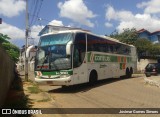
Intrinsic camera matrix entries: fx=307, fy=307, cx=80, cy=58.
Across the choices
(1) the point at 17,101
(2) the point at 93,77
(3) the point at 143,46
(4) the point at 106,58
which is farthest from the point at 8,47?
(1) the point at 17,101

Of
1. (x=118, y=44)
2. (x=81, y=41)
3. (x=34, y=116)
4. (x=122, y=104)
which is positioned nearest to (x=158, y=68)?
(x=118, y=44)

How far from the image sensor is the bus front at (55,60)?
16.0 meters

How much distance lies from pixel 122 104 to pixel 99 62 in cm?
824

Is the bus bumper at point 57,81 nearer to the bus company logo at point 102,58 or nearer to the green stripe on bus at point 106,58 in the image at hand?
the green stripe on bus at point 106,58

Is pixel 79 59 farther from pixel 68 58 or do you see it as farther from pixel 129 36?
pixel 129 36

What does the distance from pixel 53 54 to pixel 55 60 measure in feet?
1.14

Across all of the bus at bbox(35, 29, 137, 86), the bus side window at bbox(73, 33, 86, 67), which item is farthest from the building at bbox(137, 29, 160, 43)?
the bus side window at bbox(73, 33, 86, 67)

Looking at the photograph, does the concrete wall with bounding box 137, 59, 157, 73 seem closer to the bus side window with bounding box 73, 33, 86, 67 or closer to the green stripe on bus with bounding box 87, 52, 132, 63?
the green stripe on bus with bounding box 87, 52, 132, 63

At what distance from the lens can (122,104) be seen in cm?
1175

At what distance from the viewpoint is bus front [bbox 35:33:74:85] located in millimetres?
16016

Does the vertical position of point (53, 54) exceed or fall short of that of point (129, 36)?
it falls short

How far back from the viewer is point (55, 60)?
1625 cm

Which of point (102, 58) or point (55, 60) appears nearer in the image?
point (55, 60)

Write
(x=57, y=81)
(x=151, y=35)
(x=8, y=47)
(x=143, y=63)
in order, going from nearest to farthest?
(x=57, y=81) < (x=8, y=47) < (x=143, y=63) < (x=151, y=35)
